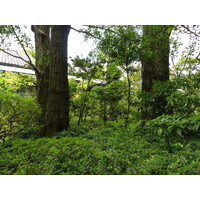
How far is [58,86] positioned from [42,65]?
0.93 meters

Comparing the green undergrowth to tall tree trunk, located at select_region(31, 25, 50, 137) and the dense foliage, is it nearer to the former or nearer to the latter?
the dense foliage

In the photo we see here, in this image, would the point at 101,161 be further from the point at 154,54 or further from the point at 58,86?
the point at 154,54

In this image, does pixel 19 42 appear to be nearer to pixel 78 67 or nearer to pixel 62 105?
pixel 62 105

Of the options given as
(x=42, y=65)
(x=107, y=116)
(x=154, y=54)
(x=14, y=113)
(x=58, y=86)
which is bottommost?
(x=107, y=116)

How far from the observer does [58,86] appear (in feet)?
12.1

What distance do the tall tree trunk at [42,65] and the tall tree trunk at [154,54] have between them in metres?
2.25

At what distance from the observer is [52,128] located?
3559mm

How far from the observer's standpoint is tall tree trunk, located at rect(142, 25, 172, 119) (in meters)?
3.31

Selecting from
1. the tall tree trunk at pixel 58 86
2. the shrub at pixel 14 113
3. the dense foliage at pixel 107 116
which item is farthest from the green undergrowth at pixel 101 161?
the tall tree trunk at pixel 58 86

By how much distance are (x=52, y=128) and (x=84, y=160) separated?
183 centimetres

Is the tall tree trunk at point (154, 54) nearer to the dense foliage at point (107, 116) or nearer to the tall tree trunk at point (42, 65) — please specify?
the dense foliage at point (107, 116)

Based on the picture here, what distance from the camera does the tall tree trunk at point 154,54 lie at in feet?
10.9

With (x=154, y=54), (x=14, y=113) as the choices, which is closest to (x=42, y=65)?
(x=14, y=113)
